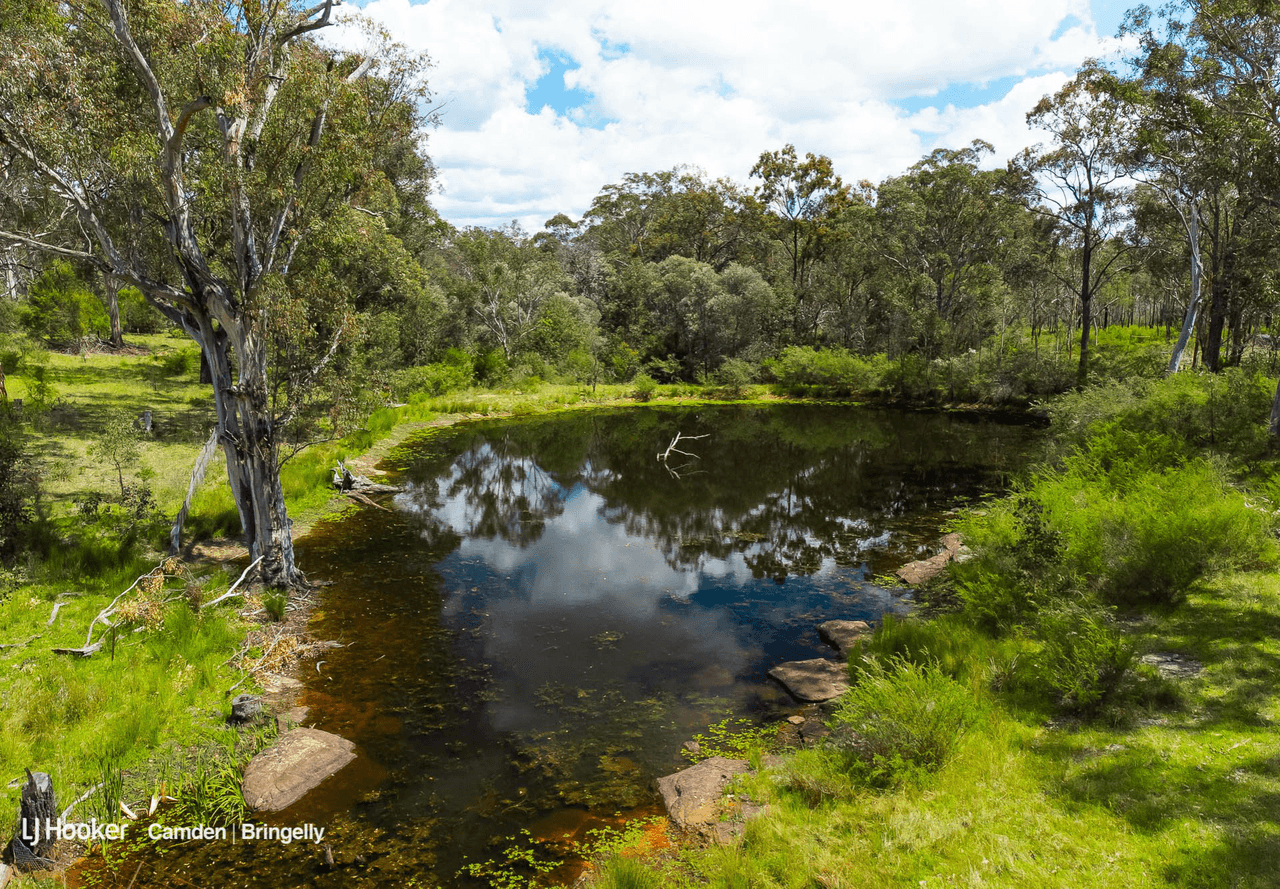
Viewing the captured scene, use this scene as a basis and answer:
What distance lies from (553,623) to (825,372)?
37869mm

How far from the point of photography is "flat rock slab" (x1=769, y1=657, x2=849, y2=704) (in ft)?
31.6

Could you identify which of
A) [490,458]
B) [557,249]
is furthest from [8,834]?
[557,249]

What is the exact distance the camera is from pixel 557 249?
245ft

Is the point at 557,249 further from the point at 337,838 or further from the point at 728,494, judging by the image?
the point at 337,838

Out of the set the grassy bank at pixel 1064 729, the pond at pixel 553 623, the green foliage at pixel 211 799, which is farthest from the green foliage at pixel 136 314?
the grassy bank at pixel 1064 729

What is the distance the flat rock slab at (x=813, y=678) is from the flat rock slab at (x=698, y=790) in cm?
205

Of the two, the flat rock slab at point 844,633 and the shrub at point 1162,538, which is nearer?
the shrub at point 1162,538

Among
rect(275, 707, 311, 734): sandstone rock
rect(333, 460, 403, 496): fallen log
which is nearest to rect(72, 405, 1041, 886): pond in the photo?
rect(275, 707, 311, 734): sandstone rock

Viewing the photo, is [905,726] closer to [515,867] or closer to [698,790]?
[698,790]

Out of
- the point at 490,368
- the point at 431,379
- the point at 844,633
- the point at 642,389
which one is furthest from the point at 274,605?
the point at 642,389

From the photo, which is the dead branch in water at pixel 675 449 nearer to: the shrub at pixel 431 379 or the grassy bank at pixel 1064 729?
the shrub at pixel 431 379

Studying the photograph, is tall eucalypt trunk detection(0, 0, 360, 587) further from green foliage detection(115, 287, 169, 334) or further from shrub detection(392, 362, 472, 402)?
green foliage detection(115, 287, 169, 334)

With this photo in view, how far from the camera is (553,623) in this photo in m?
12.3

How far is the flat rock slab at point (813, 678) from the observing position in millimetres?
9620
